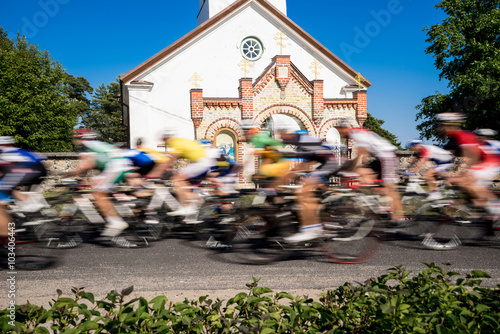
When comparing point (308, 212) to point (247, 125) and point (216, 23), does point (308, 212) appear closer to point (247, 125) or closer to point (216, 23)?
point (247, 125)

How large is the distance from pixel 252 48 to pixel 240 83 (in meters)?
3.71

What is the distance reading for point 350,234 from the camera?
5.64m

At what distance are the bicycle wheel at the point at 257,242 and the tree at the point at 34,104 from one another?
31.4 metres

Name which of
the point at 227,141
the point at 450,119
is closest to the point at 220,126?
the point at 227,141

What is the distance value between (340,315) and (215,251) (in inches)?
158

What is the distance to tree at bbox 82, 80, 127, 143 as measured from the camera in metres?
57.6

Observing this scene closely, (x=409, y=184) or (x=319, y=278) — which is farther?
(x=409, y=184)

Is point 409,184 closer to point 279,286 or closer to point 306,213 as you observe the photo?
point 306,213

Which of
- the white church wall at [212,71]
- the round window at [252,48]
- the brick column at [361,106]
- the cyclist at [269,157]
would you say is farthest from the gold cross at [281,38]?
the cyclist at [269,157]

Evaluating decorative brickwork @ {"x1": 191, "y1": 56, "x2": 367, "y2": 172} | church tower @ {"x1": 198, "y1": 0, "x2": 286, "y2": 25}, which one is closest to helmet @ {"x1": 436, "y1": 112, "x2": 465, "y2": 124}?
decorative brickwork @ {"x1": 191, "y1": 56, "x2": 367, "y2": 172}

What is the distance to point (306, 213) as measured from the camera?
17.7 ft

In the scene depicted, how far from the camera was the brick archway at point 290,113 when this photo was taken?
22109mm

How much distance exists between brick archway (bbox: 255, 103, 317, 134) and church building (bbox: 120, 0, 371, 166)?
64mm

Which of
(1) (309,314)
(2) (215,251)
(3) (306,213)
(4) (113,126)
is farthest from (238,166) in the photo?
(4) (113,126)
